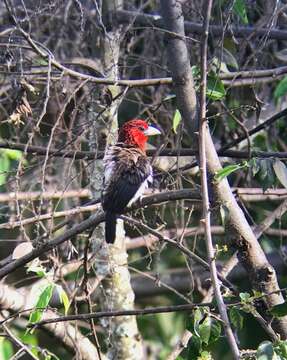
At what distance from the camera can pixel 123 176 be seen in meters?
4.66

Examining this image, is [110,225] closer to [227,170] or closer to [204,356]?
[227,170]

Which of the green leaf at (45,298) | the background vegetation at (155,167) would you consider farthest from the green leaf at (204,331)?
the green leaf at (45,298)

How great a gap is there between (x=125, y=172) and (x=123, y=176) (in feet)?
0.10

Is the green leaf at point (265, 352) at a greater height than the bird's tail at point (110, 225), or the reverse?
the bird's tail at point (110, 225)

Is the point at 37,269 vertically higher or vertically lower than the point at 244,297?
higher

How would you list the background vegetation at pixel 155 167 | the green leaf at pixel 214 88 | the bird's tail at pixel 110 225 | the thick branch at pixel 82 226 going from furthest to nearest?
the bird's tail at pixel 110 225 < the green leaf at pixel 214 88 < the background vegetation at pixel 155 167 < the thick branch at pixel 82 226

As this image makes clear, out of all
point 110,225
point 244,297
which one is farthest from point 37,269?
point 244,297

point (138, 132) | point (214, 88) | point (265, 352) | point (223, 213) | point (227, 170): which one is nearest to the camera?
point (265, 352)

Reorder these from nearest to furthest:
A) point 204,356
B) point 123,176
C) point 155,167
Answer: point 204,356
point 123,176
point 155,167

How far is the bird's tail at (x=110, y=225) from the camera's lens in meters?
4.03

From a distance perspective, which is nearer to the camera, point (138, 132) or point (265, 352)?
point (265, 352)

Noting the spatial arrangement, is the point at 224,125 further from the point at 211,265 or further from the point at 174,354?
the point at 211,265

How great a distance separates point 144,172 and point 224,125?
1.61m

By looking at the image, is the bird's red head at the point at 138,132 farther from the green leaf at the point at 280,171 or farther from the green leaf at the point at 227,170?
the green leaf at the point at 227,170
